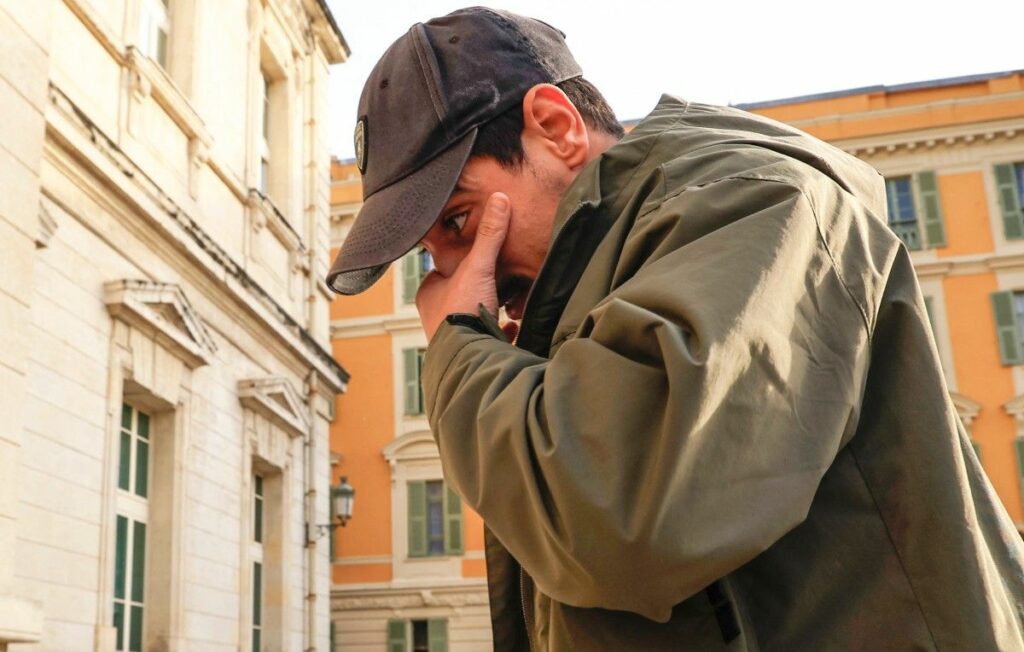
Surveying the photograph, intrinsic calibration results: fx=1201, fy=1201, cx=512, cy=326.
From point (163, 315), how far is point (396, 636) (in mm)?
18223

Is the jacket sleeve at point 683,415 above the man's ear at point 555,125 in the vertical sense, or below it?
below

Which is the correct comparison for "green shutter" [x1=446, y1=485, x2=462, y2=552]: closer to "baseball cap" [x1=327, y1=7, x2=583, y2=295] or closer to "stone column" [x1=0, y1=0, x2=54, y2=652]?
"stone column" [x1=0, y1=0, x2=54, y2=652]

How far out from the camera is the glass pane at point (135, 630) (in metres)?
10.1

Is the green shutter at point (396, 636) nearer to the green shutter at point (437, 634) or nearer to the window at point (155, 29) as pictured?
the green shutter at point (437, 634)

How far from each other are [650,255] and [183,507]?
10122 millimetres

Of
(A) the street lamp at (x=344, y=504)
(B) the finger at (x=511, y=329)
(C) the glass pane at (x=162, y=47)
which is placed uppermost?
(C) the glass pane at (x=162, y=47)

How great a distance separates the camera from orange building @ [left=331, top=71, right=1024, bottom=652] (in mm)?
25125

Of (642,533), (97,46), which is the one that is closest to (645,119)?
(642,533)

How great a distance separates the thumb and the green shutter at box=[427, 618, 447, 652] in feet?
86.6

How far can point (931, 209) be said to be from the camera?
25.8 meters

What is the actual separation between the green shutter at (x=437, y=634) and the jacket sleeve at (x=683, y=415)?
26.7 m

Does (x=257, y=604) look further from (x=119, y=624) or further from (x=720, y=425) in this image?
(x=720, y=425)

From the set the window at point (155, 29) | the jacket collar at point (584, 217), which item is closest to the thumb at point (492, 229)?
the jacket collar at point (584, 217)

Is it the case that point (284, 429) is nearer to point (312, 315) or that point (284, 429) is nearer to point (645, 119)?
point (312, 315)
